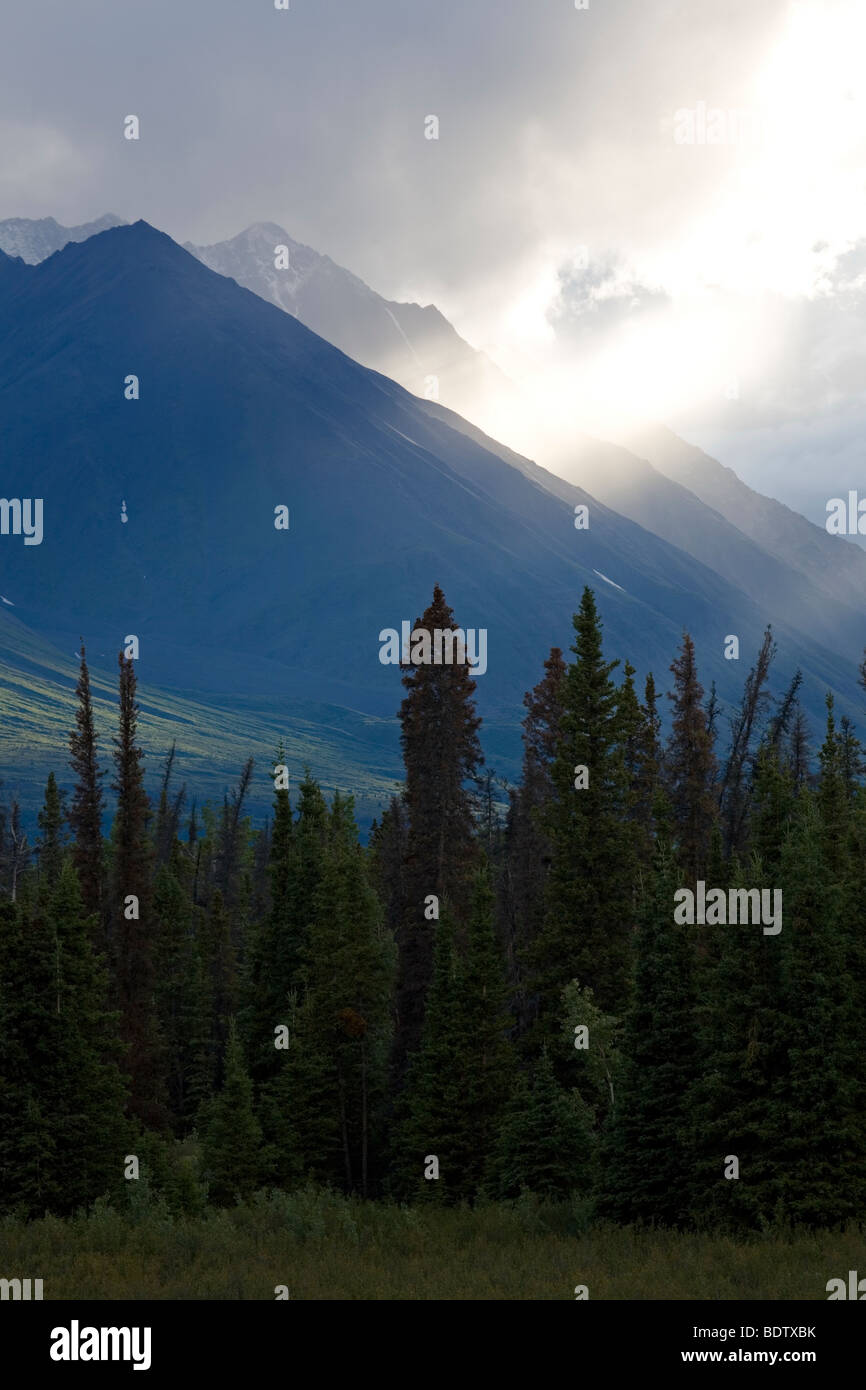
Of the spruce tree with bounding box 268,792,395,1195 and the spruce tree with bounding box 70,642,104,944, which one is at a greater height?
the spruce tree with bounding box 70,642,104,944

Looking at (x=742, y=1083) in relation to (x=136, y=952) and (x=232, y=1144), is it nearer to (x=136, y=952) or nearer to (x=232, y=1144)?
(x=232, y=1144)

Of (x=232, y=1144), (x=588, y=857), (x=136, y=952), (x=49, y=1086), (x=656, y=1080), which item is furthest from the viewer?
(x=136, y=952)

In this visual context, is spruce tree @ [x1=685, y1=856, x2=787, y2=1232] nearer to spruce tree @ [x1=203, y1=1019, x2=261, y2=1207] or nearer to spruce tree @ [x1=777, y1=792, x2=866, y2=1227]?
spruce tree @ [x1=777, y1=792, x2=866, y2=1227]

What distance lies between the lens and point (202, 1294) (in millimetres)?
14305

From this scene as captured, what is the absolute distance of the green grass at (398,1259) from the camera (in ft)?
47.4

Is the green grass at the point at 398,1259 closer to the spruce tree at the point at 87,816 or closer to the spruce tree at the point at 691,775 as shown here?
the spruce tree at the point at 691,775

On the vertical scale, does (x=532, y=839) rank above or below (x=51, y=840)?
below

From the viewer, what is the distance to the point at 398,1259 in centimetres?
1716

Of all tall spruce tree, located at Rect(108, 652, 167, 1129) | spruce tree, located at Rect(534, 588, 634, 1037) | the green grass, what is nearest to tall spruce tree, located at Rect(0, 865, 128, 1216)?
tall spruce tree, located at Rect(108, 652, 167, 1129)

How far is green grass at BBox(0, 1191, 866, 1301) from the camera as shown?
14445 millimetres

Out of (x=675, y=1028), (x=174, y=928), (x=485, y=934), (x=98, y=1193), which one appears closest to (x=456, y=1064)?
(x=485, y=934)

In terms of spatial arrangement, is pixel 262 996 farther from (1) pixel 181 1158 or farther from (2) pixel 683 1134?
(2) pixel 683 1134

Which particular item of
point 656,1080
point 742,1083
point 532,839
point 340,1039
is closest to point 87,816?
point 340,1039
